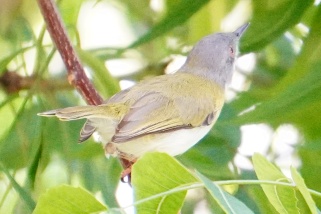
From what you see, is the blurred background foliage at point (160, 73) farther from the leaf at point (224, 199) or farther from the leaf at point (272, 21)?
the leaf at point (224, 199)

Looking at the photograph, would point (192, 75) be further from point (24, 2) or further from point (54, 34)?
point (54, 34)

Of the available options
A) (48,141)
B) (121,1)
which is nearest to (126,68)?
(121,1)

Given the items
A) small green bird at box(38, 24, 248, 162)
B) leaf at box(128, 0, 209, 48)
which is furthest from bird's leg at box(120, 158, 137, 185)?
leaf at box(128, 0, 209, 48)

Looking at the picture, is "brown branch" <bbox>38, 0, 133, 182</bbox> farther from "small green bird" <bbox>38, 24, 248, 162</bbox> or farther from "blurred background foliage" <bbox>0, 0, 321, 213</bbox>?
"blurred background foliage" <bbox>0, 0, 321, 213</bbox>

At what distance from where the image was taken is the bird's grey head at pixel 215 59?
2193mm

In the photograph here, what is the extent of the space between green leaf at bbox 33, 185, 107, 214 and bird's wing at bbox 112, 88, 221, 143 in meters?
0.64

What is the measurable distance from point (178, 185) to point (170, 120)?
31.8 inches

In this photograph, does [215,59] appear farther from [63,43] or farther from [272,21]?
[63,43]

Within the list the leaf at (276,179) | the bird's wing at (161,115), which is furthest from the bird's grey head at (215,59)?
the leaf at (276,179)

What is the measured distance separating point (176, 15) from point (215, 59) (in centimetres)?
65

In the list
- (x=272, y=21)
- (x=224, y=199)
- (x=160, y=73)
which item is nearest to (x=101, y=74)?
(x=272, y=21)

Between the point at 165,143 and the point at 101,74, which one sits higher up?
the point at 101,74

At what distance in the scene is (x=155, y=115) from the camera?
1726 millimetres

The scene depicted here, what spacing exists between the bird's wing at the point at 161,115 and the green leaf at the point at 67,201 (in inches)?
25.1
